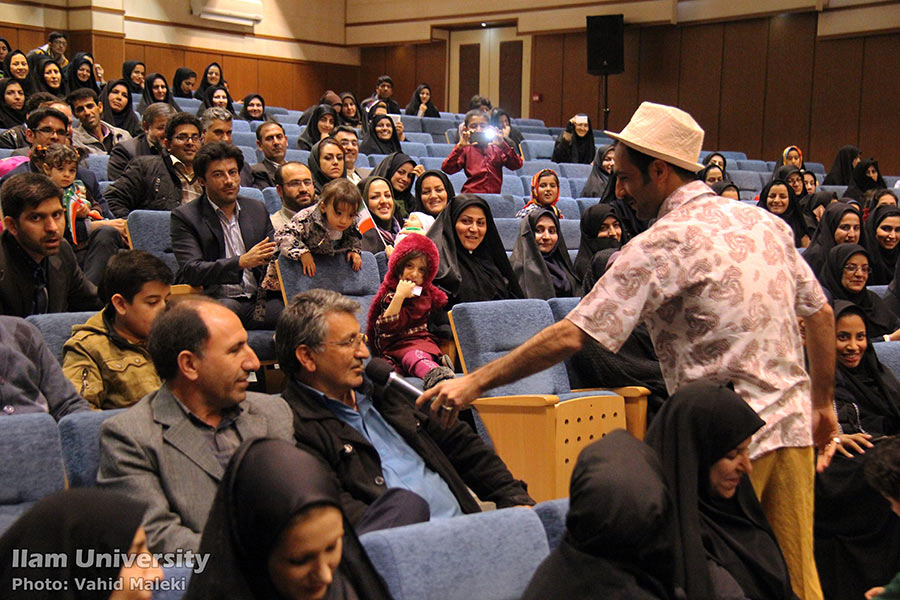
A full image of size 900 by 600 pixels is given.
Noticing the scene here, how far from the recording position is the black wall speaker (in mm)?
12180

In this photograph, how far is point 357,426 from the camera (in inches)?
87.9

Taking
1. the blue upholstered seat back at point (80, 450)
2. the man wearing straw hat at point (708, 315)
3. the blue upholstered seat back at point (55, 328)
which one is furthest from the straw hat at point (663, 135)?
the blue upholstered seat back at point (55, 328)

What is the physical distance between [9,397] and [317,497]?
4.20 ft

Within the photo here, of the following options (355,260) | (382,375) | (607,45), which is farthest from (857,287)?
(607,45)

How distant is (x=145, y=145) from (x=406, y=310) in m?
2.31

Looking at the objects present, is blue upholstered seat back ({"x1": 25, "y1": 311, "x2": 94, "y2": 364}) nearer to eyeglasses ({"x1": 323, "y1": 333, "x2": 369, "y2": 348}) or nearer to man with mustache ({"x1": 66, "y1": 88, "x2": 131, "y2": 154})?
eyeglasses ({"x1": 323, "y1": 333, "x2": 369, "y2": 348})

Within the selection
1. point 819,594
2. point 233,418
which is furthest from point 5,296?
point 819,594

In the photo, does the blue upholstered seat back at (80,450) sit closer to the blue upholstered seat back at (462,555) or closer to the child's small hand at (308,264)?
the blue upholstered seat back at (462,555)

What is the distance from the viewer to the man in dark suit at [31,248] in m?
2.95

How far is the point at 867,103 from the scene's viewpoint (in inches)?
451

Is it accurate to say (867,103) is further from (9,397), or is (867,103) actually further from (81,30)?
(9,397)

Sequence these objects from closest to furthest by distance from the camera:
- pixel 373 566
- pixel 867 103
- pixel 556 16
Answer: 1. pixel 373 566
2. pixel 867 103
3. pixel 556 16

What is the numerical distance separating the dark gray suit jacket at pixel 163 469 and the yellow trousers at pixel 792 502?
1125 millimetres

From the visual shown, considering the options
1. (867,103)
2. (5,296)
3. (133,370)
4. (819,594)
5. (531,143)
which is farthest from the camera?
(867,103)
